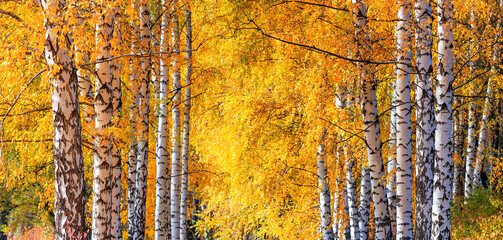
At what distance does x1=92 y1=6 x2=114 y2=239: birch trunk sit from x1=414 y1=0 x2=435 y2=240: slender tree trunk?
4238 millimetres

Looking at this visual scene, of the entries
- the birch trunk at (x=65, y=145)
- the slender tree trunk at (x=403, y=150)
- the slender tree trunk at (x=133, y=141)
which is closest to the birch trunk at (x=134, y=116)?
the slender tree trunk at (x=133, y=141)

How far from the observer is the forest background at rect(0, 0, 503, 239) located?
20.7ft

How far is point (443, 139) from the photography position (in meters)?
5.92

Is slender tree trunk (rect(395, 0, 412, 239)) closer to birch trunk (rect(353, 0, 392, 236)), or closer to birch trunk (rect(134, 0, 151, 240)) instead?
birch trunk (rect(353, 0, 392, 236))

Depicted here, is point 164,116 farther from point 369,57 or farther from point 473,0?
point 473,0

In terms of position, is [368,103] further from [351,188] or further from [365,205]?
[351,188]

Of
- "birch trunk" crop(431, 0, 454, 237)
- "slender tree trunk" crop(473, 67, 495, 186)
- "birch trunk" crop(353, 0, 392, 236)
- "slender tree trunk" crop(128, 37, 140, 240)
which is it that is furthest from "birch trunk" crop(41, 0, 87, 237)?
"slender tree trunk" crop(473, 67, 495, 186)

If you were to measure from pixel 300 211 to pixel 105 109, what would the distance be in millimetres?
9175

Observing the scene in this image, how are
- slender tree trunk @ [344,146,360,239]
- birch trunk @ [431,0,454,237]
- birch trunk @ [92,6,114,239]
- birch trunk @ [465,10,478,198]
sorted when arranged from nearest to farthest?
1. birch trunk @ [431,0,454,237]
2. birch trunk @ [92,6,114,239]
3. slender tree trunk @ [344,146,360,239]
4. birch trunk @ [465,10,478,198]

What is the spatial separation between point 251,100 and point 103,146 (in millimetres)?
5826

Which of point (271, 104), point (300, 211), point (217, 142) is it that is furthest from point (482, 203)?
point (217, 142)

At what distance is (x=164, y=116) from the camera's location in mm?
9930

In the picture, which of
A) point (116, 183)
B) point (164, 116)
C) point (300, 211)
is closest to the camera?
point (116, 183)

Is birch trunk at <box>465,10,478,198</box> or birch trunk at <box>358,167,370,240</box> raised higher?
birch trunk at <box>465,10,478,198</box>
